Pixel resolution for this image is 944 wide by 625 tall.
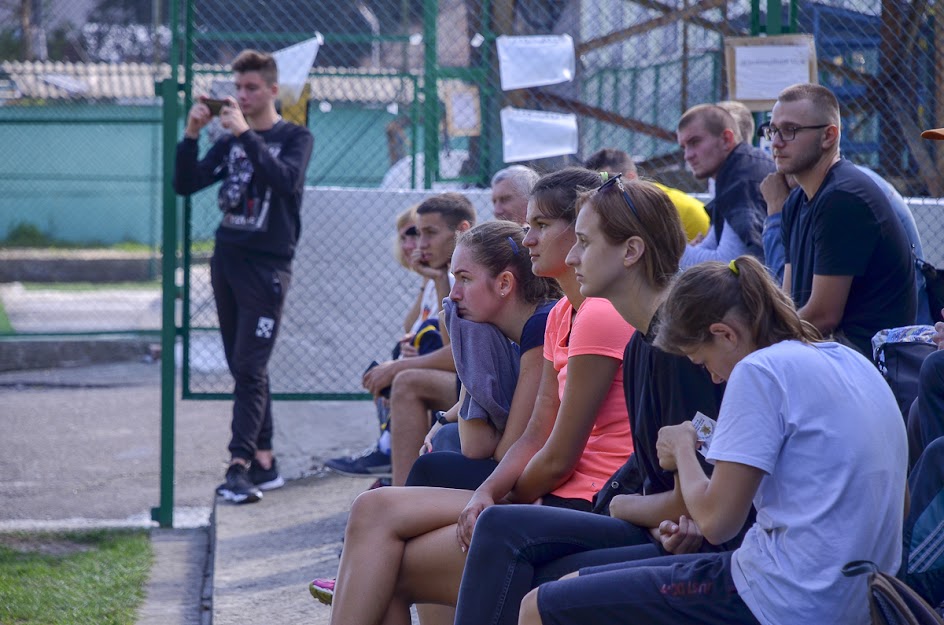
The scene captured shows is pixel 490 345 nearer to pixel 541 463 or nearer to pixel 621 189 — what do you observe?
pixel 541 463

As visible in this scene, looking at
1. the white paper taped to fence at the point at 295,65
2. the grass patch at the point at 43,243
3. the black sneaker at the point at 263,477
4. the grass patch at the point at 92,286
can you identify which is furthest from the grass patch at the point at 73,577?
the grass patch at the point at 43,243

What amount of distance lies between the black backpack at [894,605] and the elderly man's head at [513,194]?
2.54 metres

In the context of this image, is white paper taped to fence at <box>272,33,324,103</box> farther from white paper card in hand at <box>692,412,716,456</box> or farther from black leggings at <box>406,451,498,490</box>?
white paper card in hand at <box>692,412,716,456</box>

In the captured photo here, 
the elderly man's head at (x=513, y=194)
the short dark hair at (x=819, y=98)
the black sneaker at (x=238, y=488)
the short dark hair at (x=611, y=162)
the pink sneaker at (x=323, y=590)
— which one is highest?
the short dark hair at (x=819, y=98)

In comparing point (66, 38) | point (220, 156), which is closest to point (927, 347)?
point (220, 156)

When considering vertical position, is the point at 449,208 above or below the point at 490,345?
above

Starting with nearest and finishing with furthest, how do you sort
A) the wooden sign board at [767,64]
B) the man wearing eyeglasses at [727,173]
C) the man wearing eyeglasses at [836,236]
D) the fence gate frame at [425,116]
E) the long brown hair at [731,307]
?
1. the long brown hair at [731,307]
2. the man wearing eyeglasses at [836,236]
3. the man wearing eyeglasses at [727,173]
4. the wooden sign board at [767,64]
5. the fence gate frame at [425,116]

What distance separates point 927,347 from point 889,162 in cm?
277

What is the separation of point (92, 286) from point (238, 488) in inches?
407

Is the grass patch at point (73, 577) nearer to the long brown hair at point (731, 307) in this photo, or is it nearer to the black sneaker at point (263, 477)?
the black sneaker at point (263, 477)

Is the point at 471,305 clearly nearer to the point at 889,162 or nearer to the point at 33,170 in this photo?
the point at 889,162

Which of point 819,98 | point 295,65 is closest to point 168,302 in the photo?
point 295,65

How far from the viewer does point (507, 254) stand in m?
3.34

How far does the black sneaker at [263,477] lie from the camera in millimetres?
5789
